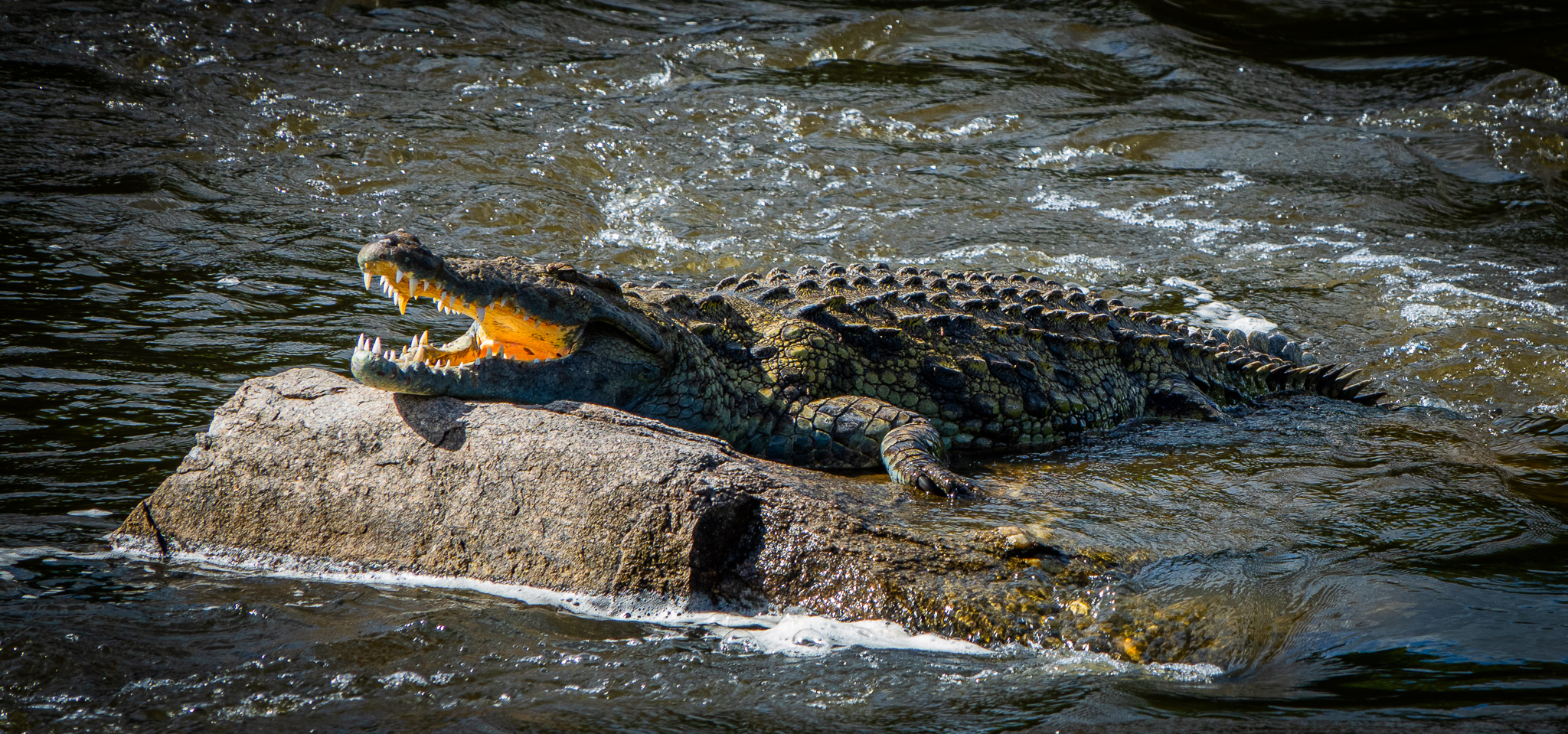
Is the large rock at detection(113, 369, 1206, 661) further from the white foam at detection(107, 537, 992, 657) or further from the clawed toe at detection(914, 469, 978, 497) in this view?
the clawed toe at detection(914, 469, 978, 497)

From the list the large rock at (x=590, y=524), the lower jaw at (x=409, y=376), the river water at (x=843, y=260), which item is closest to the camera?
the river water at (x=843, y=260)

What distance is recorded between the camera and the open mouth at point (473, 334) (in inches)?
135

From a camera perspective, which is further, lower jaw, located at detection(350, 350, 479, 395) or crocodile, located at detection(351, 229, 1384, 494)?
crocodile, located at detection(351, 229, 1384, 494)

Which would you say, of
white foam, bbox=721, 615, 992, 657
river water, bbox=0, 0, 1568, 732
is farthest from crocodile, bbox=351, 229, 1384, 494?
white foam, bbox=721, 615, 992, 657

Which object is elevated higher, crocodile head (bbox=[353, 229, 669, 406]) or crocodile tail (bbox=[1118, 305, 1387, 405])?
crocodile head (bbox=[353, 229, 669, 406])

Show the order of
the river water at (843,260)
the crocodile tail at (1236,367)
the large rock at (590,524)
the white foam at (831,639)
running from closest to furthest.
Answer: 1. the river water at (843,260)
2. the white foam at (831,639)
3. the large rock at (590,524)
4. the crocodile tail at (1236,367)

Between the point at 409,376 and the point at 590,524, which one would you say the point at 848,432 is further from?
the point at 409,376

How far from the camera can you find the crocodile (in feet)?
12.0

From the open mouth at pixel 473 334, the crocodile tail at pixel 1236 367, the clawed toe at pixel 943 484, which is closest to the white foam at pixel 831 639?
the clawed toe at pixel 943 484

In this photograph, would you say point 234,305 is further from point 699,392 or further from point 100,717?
point 100,717

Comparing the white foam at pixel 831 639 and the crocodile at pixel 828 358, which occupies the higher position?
the crocodile at pixel 828 358

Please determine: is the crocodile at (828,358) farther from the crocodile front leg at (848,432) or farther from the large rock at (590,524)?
the large rock at (590,524)

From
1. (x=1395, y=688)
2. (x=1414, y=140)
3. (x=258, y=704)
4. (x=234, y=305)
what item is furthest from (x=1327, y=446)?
(x=1414, y=140)

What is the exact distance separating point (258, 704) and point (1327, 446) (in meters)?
4.25
